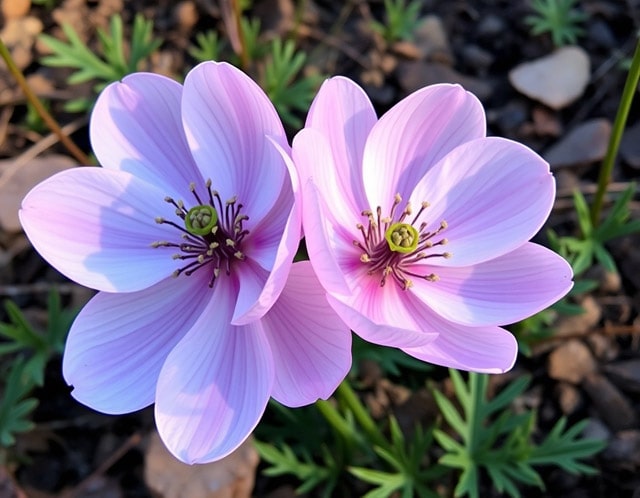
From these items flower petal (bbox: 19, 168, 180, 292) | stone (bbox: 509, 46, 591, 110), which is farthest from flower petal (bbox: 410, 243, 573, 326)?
stone (bbox: 509, 46, 591, 110)

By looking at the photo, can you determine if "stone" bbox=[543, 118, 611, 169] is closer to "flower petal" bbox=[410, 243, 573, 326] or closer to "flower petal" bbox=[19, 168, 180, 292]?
"flower petal" bbox=[410, 243, 573, 326]

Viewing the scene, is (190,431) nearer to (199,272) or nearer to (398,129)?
(199,272)

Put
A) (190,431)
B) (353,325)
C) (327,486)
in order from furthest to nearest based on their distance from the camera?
(327,486) → (190,431) → (353,325)

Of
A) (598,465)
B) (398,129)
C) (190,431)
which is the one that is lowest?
(598,465)

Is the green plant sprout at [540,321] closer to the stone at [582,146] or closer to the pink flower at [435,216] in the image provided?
the stone at [582,146]

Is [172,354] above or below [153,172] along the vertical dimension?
below

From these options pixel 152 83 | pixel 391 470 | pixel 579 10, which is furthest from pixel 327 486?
pixel 579 10

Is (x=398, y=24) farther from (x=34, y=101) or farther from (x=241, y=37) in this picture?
(x=34, y=101)
